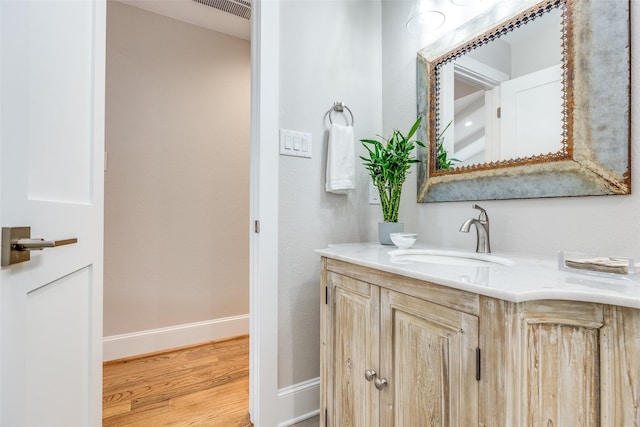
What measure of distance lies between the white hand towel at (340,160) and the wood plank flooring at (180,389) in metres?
1.21

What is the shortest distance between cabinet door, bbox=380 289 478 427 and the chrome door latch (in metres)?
0.83

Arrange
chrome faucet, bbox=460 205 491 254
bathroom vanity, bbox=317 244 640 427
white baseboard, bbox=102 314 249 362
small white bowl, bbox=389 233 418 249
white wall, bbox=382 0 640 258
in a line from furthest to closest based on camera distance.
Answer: white baseboard, bbox=102 314 249 362, small white bowl, bbox=389 233 418 249, chrome faucet, bbox=460 205 491 254, white wall, bbox=382 0 640 258, bathroom vanity, bbox=317 244 640 427

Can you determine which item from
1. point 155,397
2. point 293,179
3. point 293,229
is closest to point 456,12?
point 293,179

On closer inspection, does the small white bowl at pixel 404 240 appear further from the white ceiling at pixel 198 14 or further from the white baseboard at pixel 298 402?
the white ceiling at pixel 198 14

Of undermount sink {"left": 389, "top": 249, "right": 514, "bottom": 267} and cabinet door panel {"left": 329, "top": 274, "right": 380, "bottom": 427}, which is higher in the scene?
undermount sink {"left": 389, "top": 249, "right": 514, "bottom": 267}

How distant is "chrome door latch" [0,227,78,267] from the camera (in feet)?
1.69

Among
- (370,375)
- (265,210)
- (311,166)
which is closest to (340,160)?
(311,166)

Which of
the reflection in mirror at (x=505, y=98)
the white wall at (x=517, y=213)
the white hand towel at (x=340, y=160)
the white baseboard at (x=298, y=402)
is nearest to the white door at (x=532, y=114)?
the reflection in mirror at (x=505, y=98)

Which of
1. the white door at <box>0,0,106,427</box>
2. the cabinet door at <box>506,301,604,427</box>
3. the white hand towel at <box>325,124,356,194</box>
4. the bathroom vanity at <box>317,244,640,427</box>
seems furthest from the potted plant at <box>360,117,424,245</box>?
the white door at <box>0,0,106,427</box>

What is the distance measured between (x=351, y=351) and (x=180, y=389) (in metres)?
1.20

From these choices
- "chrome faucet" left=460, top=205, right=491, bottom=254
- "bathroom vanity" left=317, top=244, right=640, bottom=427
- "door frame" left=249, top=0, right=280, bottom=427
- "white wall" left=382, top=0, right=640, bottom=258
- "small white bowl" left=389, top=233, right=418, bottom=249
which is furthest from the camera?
"door frame" left=249, top=0, right=280, bottom=427

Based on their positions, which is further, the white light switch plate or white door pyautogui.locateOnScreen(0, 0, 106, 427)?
the white light switch plate

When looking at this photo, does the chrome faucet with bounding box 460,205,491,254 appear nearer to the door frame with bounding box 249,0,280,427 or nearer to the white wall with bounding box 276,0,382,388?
the white wall with bounding box 276,0,382,388

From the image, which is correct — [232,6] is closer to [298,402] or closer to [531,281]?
[531,281]
